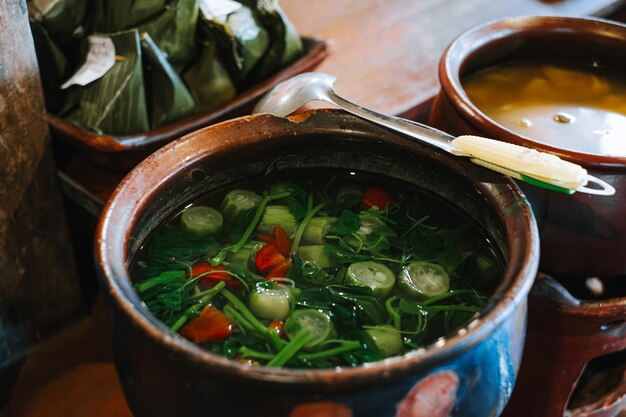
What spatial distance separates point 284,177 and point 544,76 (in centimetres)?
87

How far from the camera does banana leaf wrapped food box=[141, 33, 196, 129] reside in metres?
2.19

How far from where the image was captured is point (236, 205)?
62.7 inches

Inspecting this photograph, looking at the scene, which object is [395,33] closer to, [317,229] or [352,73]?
[352,73]

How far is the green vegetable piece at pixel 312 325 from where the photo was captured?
1282mm

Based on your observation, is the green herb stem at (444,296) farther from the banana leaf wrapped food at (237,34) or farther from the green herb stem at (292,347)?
the banana leaf wrapped food at (237,34)

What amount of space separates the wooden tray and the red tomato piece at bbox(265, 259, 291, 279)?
0.76m

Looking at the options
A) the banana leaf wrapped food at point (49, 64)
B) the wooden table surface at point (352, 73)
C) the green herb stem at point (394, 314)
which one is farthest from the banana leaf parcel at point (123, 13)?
the green herb stem at point (394, 314)

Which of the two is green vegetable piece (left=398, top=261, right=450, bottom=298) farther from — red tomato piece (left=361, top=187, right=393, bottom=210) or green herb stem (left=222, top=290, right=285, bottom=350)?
green herb stem (left=222, top=290, right=285, bottom=350)

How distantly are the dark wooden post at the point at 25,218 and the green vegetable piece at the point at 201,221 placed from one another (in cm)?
68

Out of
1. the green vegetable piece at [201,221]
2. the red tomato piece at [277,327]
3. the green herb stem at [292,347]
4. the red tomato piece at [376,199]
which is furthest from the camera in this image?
the red tomato piece at [376,199]

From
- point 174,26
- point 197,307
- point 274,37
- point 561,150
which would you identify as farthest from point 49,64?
point 561,150

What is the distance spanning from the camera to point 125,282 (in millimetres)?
1171

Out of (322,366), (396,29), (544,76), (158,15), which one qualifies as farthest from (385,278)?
(396,29)

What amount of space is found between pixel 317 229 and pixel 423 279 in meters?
0.26
